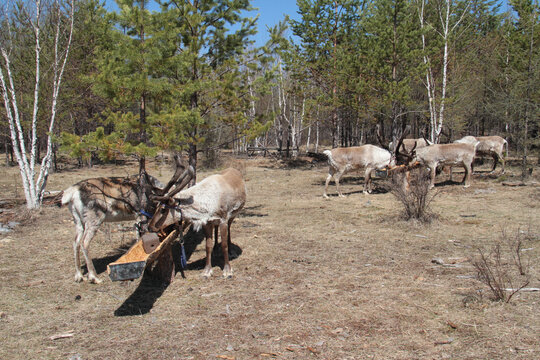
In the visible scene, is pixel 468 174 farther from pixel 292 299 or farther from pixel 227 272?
pixel 292 299

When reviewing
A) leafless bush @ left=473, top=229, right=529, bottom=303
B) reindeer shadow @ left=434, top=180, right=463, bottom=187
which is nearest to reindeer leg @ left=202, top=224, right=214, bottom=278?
leafless bush @ left=473, top=229, right=529, bottom=303

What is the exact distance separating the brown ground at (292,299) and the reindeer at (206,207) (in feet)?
2.73

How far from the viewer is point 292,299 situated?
19.5ft

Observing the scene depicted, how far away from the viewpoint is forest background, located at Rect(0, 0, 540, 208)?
27.3 feet

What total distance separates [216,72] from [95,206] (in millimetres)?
5229

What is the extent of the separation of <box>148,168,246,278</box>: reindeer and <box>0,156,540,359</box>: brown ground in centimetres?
83

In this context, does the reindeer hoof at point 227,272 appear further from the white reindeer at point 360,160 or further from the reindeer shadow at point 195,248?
the white reindeer at point 360,160

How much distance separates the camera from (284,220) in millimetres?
11477

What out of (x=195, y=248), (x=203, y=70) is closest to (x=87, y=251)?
(x=195, y=248)

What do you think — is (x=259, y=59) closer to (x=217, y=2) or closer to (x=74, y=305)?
(x=217, y=2)

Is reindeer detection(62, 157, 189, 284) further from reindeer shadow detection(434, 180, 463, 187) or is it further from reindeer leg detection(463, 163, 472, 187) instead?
reindeer shadow detection(434, 180, 463, 187)

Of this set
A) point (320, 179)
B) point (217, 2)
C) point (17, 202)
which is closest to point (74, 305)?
point (217, 2)

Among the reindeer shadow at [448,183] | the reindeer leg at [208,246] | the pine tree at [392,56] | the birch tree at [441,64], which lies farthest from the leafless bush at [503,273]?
the birch tree at [441,64]

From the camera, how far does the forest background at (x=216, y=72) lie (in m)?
8.31
